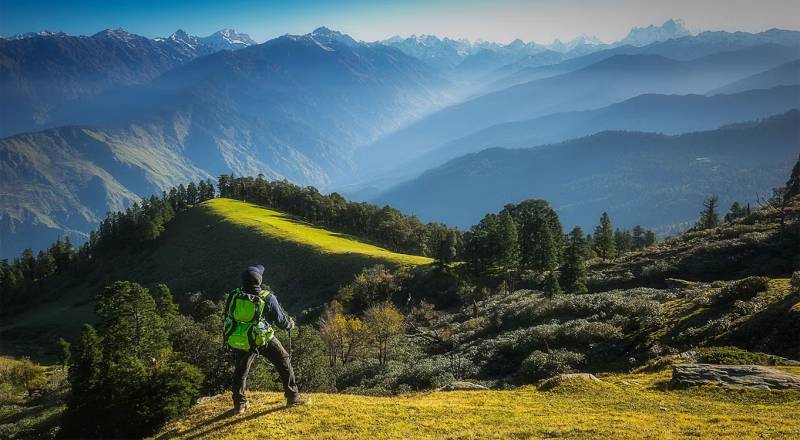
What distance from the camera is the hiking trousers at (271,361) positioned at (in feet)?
49.1

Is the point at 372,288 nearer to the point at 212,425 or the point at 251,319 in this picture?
the point at 212,425

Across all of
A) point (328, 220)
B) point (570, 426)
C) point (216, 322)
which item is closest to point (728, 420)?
point (570, 426)

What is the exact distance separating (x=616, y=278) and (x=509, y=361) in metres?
40.9

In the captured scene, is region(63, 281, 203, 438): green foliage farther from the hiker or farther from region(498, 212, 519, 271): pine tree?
region(498, 212, 519, 271): pine tree

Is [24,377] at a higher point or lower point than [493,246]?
lower

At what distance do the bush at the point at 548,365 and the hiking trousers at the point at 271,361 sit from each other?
2035 cm

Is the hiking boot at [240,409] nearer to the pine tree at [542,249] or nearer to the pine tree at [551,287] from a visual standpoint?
the pine tree at [551,287]

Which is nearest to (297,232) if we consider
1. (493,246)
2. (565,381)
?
(493,246)

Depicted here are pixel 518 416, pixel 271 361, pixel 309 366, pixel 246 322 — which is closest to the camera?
pixel 246 322

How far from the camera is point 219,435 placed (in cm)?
1405

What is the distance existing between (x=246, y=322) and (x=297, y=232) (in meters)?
105

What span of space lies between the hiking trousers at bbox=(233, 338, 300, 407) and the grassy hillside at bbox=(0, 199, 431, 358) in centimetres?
7054

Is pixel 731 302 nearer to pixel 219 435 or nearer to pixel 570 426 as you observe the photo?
pixel 570 426

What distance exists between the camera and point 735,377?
734 inches
